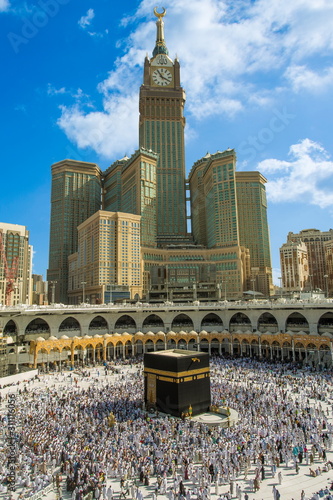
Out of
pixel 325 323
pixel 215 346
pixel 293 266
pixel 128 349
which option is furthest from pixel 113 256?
pixel 325 323

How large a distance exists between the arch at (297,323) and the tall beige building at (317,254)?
109 m

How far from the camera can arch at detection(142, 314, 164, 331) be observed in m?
65.2

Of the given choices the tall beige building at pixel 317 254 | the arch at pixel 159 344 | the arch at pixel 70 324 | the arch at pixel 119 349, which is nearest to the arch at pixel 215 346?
the arch at pixel 159 344

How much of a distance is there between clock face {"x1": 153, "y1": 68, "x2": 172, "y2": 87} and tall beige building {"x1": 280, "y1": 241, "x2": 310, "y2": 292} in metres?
90.5

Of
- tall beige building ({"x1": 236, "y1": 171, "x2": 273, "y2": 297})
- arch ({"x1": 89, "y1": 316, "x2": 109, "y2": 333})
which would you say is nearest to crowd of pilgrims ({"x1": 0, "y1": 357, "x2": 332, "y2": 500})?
arch ({"x1": 89, "y1": 316, "x2": 109, "y2": 333})

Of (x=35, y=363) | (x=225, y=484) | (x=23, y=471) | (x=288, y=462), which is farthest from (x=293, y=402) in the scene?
(x=35, y=363)

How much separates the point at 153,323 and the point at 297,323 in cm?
2485

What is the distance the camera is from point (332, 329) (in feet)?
165

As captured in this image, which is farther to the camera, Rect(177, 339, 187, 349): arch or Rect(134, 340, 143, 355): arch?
Rect(177, 339, 187, 349): arch

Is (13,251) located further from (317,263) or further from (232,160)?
(317,263)

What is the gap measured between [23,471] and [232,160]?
121 meters

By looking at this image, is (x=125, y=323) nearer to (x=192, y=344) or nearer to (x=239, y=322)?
(x=192, y=344)

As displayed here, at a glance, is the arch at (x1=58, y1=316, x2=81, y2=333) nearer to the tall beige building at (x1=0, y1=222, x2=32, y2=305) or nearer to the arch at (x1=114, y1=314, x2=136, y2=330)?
the arch at (x1=114, y1=314, x2=136, y2=330)

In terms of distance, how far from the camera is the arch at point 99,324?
2445 inches
